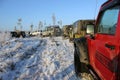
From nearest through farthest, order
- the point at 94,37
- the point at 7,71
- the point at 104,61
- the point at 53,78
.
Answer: the point at 104,61, the point at 94,37, the point at 53,78, the point at 7,71

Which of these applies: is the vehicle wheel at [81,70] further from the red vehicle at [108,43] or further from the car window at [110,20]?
the car window at [110,20]

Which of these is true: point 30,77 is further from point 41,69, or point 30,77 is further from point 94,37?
point 94,37

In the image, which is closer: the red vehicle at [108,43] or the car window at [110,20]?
the red vehicle at [108,43]

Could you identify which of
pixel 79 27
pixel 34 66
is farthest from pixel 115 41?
pixel 79 27

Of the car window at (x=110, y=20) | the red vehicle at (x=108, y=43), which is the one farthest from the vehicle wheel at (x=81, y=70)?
the car window at (x=110, y=20)

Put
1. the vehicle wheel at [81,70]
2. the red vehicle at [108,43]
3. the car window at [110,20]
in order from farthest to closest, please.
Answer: the vehicle wheel at [81,70], the car window at [110,20], the red vehicle at [108,43]

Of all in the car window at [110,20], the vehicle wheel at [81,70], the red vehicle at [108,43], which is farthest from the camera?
the vehicle wheel at [81,70]

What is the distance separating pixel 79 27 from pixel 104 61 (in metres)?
17.2

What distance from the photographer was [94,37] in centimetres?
568

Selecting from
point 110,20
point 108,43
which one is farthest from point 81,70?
point 108,43

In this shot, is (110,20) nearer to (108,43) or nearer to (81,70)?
(108,43)

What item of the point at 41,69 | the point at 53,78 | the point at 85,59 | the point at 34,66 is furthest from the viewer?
the point at 34,66

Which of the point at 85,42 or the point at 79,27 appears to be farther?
the point at 79,27

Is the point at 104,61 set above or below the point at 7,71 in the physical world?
above
